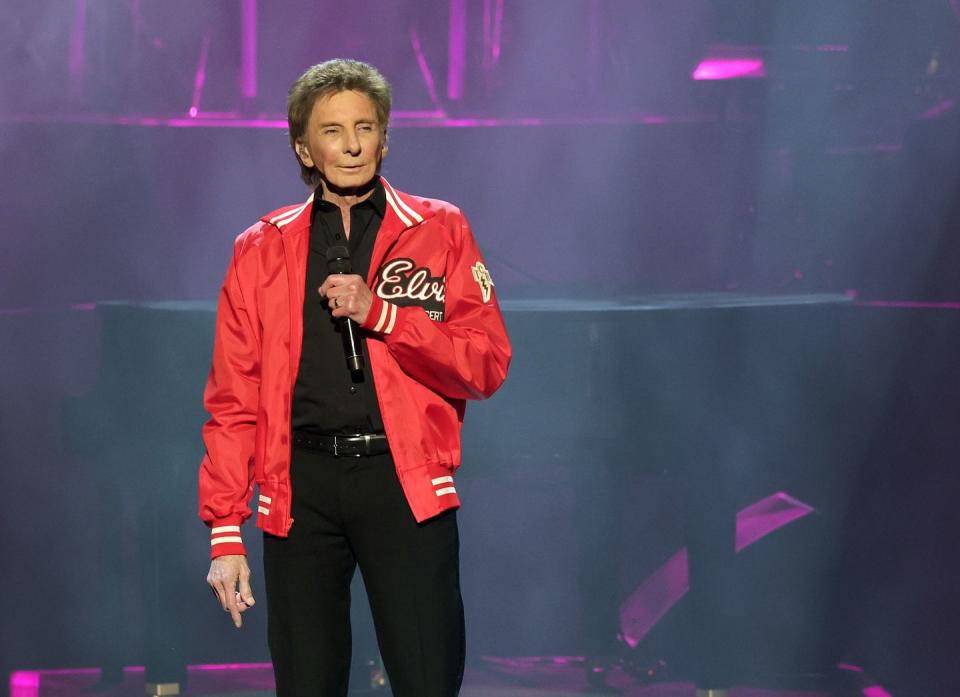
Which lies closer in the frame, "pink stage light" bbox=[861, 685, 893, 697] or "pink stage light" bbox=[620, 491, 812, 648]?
"pink stage light" bbox=[861, 685, 893, 697]

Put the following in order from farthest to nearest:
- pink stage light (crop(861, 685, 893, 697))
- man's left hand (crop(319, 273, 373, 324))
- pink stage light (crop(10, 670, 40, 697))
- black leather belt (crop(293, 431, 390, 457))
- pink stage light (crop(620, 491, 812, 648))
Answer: pink stage light (crop(620, 491, 812, 648)), pink stage light (crop(10, 670, 40, 697)), pink stage light (crop(861, 685, 893, 697)), black leather belt (crop(293, 431, 390, 457)), man's left hand (crop(319, 273, 373, 324))

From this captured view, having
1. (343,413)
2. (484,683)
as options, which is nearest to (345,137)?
(343,413)

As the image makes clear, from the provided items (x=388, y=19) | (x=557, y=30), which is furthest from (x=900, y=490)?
(x=388, y=19)

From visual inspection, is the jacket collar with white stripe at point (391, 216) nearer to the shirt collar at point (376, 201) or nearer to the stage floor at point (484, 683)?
the shirt collar at point (376, 201)

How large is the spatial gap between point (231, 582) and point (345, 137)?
26.1 inches

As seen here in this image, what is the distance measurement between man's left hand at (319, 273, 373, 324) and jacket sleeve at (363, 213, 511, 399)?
0.07 feet

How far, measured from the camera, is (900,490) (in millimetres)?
3605

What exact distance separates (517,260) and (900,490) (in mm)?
1418

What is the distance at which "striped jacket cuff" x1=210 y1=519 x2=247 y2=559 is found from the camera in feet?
5.87

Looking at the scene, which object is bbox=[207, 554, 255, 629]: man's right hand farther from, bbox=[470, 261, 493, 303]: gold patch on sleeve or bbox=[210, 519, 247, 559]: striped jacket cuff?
bbox=[470, 261, 493, 303]: gold patch on sleeve

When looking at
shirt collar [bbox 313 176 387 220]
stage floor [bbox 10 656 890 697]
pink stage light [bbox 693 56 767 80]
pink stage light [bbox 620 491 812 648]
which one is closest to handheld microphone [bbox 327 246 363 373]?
shirt collar [bbox 313 176 387 220]

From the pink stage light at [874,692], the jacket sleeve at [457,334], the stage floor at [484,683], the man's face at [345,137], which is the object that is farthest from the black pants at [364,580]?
the pink stage light at [874,692]

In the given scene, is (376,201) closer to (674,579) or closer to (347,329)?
(347,329)

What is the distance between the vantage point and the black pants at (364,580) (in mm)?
1755
